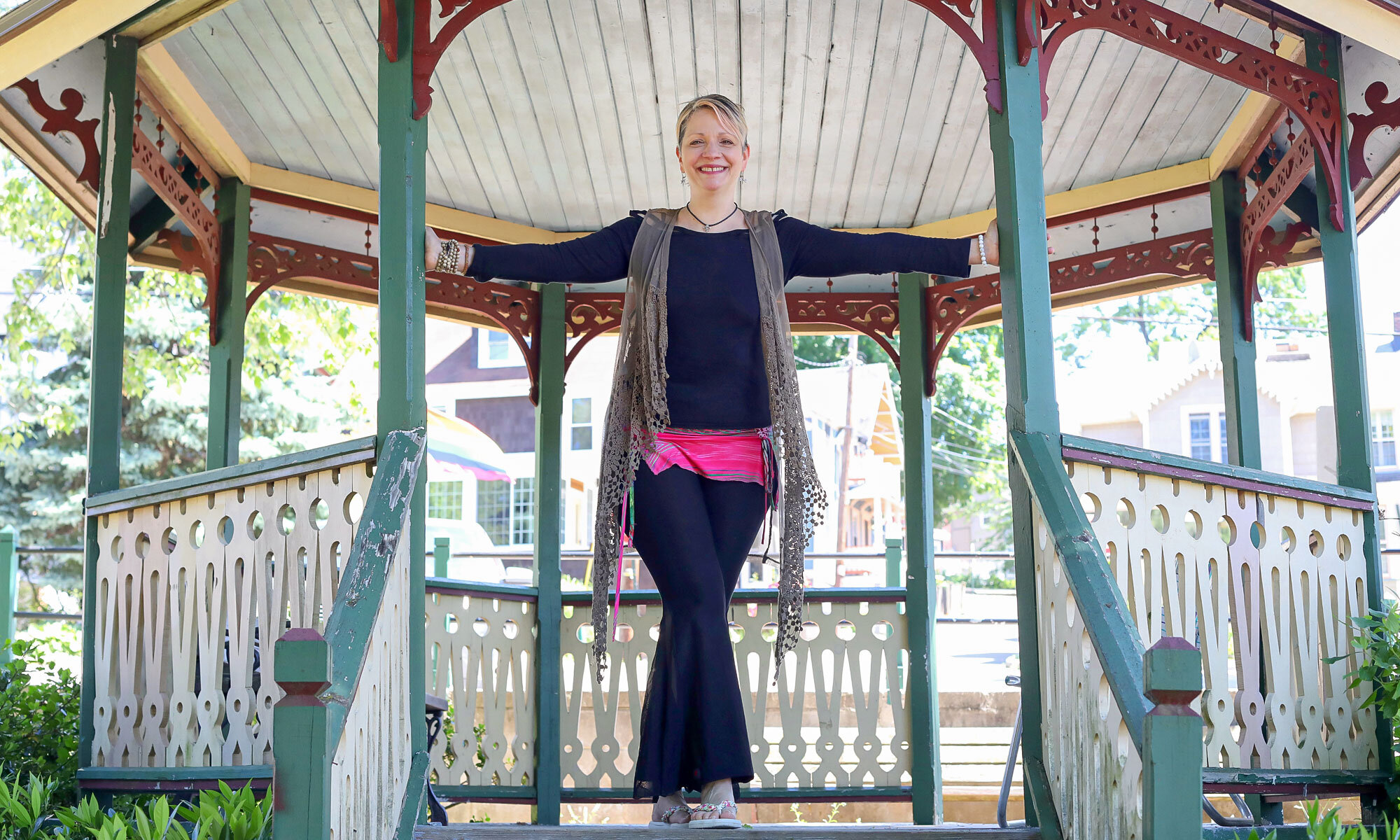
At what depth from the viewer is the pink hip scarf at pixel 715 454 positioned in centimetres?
314

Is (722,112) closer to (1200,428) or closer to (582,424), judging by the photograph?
(582,424)

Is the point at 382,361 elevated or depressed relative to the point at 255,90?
depressed

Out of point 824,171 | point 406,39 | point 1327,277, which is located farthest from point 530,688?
point 1327,277

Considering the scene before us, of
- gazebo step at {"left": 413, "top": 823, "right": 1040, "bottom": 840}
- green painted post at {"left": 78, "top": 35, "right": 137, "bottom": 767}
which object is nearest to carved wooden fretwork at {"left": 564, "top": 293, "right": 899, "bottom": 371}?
green painted post at {"left": 78, "top": 35, "right": 137, "bottom": 767}

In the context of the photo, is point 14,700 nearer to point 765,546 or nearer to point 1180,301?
point 765,546

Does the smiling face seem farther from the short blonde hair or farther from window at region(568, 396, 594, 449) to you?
window at region(568, 396, 594, 449)

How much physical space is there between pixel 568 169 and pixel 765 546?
10.5 ft

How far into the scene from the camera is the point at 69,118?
482cm

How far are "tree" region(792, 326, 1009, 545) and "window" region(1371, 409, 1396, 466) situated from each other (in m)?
9.25

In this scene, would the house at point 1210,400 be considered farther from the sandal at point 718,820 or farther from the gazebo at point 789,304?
the sandal at point 718,820

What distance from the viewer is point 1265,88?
4.32 m

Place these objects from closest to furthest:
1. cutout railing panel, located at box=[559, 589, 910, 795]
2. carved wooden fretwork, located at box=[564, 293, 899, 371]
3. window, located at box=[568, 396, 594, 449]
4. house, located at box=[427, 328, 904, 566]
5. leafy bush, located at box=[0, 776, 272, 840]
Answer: leafy bush, located at box=[0, 776, 272, 840] → cutout railing panel, located at box=[559, 589, 910, 795] → carved wooden fretwork, located at box=[564, 293, 899, 371] → house, located at box=[427, 328, 904, 566] → window, located at box=[568, 396, 594, 449]

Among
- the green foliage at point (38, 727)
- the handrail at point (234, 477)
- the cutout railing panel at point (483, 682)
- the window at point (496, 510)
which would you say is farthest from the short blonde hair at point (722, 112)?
the window at point (496, 510)

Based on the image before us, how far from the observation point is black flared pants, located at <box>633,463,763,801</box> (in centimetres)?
297
